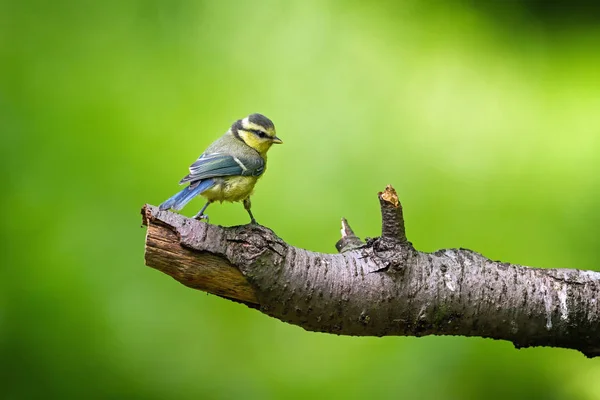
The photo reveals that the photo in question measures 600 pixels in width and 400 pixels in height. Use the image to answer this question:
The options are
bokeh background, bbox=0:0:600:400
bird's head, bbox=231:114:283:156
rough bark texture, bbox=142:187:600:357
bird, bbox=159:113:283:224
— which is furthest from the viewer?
bokeh background, bbox=0:0:600:400

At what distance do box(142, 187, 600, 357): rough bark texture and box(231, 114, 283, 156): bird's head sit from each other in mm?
442

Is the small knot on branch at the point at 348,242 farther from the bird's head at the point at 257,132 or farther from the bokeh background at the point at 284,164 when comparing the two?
the bokeh background at the point at 284,164

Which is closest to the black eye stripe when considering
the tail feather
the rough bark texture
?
the tail feather

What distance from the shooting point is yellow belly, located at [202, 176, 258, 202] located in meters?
1.61

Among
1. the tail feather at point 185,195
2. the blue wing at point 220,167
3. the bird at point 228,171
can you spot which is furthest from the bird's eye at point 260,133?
the tail feather at point 185,195

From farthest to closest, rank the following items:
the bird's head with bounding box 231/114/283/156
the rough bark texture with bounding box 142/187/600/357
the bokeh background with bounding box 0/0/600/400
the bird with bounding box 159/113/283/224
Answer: the bokeh background with bounding box 0/0/600/400 < the bird's head with bounding box 231/114/283/156 < the bird with bounding box 159/113/283/224 < the rough bark texture with bounding box 142/187/600/357

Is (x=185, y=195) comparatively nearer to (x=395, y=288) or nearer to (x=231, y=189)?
(x=231, y=189)

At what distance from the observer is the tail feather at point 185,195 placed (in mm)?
1409

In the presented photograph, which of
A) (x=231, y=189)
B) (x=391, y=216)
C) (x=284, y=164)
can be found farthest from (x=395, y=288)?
(x=284, y=164)

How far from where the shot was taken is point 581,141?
90.0 inches

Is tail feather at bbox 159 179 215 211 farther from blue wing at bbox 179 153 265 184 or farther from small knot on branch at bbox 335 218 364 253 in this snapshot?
small knot on branch at bbox 335 218 364 253

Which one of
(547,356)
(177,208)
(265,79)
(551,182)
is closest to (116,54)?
(265,79)

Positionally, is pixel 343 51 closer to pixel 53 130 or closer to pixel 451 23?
pixel 451 23

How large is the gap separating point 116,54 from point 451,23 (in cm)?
119
